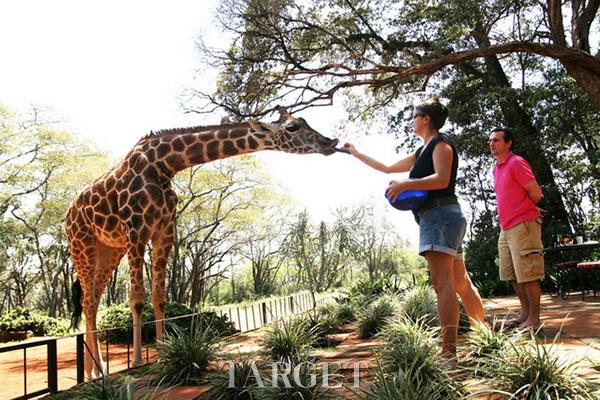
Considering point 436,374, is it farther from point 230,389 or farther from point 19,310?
point 19,310

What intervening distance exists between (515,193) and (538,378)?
7.94 ft

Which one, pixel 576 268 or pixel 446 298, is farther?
pixel 576 268

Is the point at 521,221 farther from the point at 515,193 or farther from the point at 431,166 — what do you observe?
the point at 431,166

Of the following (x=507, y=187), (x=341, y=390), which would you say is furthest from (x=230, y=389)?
(x=507, y=187)

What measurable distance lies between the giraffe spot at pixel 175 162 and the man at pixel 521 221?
3227mm

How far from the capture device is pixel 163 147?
5391mm

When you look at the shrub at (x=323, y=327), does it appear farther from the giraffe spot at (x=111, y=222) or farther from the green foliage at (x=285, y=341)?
the giraffe spot at (x=111, y=222)

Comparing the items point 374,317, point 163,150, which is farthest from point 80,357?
point 374,317

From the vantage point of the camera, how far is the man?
4223mm

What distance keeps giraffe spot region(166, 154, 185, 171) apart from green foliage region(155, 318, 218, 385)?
82.2 inches

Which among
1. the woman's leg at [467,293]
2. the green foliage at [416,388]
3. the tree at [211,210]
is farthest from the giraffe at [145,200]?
the tree at [211,210]

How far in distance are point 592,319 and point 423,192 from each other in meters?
3.07

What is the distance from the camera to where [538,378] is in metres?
2.33

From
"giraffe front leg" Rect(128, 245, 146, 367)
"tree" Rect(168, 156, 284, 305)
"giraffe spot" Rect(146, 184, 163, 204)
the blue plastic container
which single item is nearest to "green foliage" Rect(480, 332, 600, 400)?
the blue plastic container
